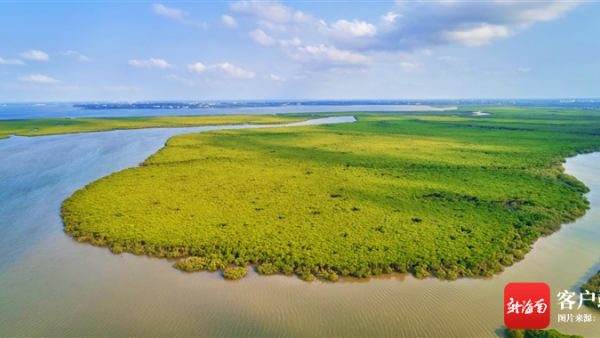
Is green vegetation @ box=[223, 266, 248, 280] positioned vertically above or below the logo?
above

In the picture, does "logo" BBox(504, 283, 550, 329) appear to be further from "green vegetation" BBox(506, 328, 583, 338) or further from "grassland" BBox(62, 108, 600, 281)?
"grassland" BBox(62, 108, 600, 281)

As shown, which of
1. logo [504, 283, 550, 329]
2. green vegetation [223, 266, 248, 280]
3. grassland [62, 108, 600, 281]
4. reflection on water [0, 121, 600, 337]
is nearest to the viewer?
logo [504, 283, 550, 329]

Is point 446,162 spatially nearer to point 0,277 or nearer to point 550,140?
point 550,140

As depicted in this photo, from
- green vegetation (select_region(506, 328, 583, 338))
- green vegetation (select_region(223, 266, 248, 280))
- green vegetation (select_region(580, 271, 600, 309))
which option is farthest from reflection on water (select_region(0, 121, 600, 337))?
green vegetation (select_region(506, 328, 583, 338))

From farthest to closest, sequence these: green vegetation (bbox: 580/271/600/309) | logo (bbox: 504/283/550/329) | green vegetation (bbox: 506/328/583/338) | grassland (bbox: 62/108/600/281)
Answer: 1. grassland (bbox: 62/108/600/281)
2. green vegetation (bbox: 580/271/600/309)
3. logo (bbox: 504/283/550/329)
4. green vegetation (bbox: 506/328/583/338)

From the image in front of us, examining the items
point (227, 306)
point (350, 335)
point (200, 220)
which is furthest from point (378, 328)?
point (200, 220)

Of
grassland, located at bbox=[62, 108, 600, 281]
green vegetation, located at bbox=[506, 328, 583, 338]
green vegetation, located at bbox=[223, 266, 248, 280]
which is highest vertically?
grassland, located at bbox=[62, 108, 600, 281]
